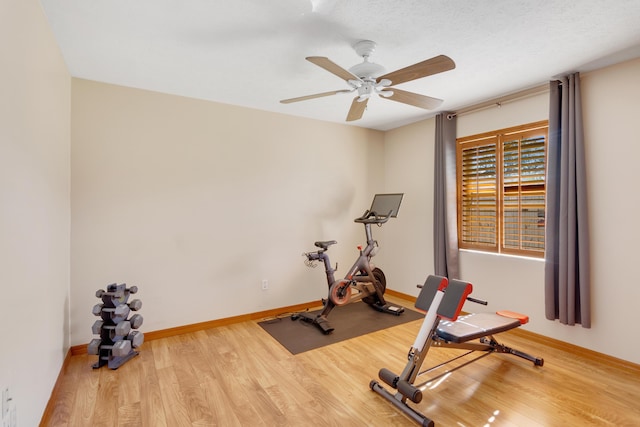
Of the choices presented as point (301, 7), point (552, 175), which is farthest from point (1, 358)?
point (552, 175)

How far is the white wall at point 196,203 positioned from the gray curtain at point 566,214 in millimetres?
2452

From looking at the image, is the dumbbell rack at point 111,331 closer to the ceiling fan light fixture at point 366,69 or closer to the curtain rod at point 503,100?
the ceiling fan light fixture at point 366,69

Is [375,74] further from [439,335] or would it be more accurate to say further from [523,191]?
[523,191]

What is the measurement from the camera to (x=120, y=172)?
3.02 m

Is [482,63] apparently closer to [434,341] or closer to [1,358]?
[434,341]

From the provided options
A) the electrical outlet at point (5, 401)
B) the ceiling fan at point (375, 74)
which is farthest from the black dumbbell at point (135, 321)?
the ceiling fan at point (375, 74)

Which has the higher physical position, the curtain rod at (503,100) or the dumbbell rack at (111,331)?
the curtain rod at (503,100)

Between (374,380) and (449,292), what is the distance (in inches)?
34.9

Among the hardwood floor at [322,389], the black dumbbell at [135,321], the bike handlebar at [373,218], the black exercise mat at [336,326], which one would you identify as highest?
the bike handlebar at [373,218]

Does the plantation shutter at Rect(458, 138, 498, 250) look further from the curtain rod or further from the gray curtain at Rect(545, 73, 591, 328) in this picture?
the gray curtain at Rect(545, 73, 591, 328)

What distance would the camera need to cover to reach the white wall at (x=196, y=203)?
114 inches

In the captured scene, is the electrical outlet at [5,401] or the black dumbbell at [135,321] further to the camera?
the black dumbbell at [135,321]

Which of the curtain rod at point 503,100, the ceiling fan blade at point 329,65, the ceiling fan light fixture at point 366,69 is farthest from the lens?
the curtain rod at point 503,100

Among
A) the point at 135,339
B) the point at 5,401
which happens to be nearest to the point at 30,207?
the point at 5,401
